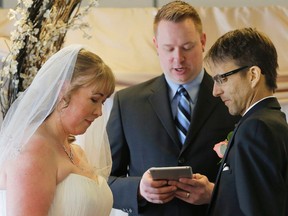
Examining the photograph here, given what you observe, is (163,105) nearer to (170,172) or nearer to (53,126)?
(170,172)

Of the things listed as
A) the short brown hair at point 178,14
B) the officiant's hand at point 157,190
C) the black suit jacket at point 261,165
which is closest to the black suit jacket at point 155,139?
the officiant's hand at point 157,190

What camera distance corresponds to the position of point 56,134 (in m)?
1.85

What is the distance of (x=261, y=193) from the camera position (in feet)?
A: 5.45

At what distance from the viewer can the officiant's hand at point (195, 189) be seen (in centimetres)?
204

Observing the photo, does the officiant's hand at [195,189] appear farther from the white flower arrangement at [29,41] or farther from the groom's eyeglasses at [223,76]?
the white flower arrangement at [29,41]

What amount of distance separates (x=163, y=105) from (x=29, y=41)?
626 mm

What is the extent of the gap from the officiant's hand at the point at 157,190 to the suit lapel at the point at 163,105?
24 cm

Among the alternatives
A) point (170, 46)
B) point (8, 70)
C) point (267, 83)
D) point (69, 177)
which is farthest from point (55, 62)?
point (267, 83)

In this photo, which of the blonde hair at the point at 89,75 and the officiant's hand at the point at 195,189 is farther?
the officiant's hand at the point at 195,189

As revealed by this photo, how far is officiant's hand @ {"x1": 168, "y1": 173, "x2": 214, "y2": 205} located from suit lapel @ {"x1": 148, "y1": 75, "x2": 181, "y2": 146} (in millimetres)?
231

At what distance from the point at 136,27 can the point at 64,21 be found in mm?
1376

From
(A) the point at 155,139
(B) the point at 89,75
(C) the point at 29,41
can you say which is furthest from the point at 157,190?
(C) the point at 29,41

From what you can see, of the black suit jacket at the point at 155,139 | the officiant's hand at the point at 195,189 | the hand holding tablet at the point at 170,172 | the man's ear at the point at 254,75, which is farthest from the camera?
the black suit jacket at the point at 155,139

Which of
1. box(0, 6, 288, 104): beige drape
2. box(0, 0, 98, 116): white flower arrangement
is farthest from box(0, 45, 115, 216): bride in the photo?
box(0, 6, 288, 104): beige drape
